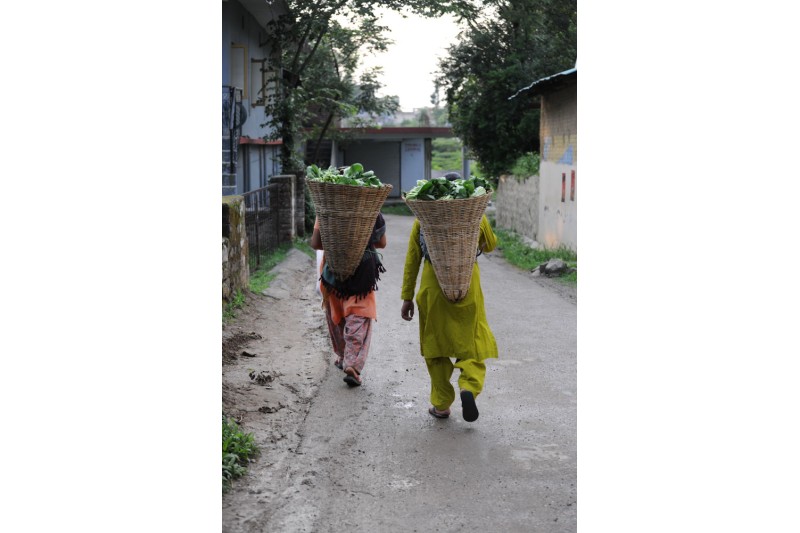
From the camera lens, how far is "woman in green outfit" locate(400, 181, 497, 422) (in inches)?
242

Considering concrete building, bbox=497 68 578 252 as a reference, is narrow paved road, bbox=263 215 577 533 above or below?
below

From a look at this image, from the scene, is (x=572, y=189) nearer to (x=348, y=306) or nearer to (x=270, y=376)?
(x=348, y=306)

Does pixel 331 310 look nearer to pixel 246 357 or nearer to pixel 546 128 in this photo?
pixel 246 357

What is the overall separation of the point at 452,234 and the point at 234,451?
6.15 ft

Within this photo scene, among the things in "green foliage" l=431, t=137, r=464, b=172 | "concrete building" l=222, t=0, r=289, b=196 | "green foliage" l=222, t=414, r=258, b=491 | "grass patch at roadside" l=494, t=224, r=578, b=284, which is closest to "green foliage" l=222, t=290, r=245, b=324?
"green foliage" l=222, t=414, r=258, b=491

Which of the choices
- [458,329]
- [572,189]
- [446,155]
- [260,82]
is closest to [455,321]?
[458,329]

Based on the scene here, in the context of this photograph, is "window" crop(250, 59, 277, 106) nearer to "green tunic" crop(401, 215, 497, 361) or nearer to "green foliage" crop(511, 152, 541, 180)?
"green foliage" crop(511, 152, 541, 180)

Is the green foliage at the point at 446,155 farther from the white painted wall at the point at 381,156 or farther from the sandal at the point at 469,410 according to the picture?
the sandal at the point at 469,410

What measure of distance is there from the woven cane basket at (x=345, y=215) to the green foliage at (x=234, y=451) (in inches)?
62.3

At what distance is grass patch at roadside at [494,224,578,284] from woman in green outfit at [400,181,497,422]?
773 centimetres

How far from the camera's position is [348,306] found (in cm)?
723

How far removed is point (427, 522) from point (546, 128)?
52.2 feet

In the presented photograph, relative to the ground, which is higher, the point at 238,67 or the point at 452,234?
the point at 238,67

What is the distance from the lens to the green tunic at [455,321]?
20.2 feet
